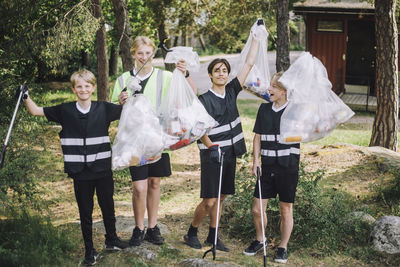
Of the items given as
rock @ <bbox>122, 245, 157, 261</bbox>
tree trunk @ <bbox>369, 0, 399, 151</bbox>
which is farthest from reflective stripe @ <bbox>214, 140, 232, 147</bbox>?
tree trunk @ <bbox>369, 0, 399, 151</bbox>

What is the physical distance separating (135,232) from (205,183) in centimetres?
74

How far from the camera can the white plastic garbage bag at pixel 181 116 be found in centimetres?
379

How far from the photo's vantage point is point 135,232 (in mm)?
4082

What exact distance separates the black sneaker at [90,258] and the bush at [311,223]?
1.51 m

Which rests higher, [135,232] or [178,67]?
[178,67]

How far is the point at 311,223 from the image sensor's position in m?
4.79

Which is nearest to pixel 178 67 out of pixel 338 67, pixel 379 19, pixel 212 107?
pixel 212 107

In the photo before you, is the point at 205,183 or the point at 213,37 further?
the point at 213,37

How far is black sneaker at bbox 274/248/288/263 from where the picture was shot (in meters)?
4.21

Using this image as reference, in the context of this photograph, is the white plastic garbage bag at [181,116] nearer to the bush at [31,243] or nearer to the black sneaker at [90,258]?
the black sneaker at [90,258]

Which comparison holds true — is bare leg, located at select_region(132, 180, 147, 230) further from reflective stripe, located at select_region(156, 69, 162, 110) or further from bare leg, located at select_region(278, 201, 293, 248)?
bare leg, located at select_region(278, 201, 293, 248)

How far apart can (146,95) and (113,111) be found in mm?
309

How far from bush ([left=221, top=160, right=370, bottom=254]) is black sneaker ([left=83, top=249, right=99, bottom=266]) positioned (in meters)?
1.51

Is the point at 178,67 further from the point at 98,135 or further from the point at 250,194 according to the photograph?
the point at 250,194
